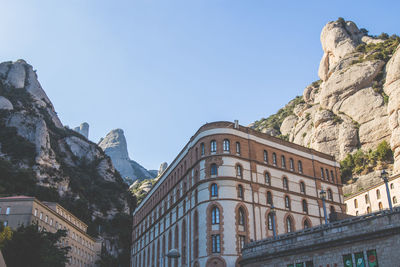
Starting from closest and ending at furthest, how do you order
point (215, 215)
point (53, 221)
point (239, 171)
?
point (215, 215)
point (239, 171)
point (53, 221)

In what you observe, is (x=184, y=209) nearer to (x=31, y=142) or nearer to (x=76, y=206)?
(x=76, y=206)

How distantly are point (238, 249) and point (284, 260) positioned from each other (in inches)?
459

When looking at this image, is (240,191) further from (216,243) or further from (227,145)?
(216,243)

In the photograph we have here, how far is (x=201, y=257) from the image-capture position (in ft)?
150

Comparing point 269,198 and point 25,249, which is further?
point 269,198

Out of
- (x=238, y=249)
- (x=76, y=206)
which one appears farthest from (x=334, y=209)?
(x=76, y=206)

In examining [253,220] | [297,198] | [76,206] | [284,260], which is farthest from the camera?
[76,206]

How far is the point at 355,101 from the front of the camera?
107938 mm

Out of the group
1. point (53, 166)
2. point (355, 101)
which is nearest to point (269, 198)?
point (355, 101)

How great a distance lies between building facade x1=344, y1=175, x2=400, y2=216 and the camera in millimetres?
76125

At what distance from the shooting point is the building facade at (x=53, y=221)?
64875 millimetres

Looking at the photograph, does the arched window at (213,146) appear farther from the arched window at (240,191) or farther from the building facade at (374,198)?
the building facade at (374,198)

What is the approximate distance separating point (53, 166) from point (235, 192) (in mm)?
82761

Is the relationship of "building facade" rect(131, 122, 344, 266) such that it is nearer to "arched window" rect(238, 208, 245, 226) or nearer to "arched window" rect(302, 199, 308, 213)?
"arched window" rect(302, 199, 308, 213)
